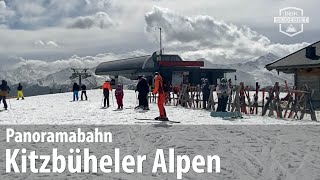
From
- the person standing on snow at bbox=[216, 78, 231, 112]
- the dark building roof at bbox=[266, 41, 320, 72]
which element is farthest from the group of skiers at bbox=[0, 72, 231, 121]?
the dark building roof at bbox=[266, 41, 320, 72]

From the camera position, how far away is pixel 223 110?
60.7 feet

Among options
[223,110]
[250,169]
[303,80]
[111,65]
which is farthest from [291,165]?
[111,65]

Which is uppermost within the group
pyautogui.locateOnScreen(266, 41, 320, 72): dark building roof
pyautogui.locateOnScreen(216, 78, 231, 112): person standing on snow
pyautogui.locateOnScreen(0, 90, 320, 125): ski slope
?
pyautogui.locateOnScreen(266, 41, 320, 72): dark building roof

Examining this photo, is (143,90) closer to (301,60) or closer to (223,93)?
(223,93)

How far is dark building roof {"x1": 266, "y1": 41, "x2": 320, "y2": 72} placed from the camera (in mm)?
24817

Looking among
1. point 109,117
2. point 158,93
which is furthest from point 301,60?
point 109,117

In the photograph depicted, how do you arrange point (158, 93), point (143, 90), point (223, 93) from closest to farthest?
point (158, 93) < point (223, 93) < point (143, 90)

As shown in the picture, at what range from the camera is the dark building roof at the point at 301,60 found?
24.8 meters

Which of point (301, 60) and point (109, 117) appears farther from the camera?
point (301, 60)

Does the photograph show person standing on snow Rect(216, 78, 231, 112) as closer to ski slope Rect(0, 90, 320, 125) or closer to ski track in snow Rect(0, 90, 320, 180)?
ski slope Rect(0, 90, 320, 125)

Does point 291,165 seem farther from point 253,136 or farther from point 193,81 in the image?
point 193,81

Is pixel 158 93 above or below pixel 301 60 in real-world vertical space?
below

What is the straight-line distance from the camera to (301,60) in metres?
26.1

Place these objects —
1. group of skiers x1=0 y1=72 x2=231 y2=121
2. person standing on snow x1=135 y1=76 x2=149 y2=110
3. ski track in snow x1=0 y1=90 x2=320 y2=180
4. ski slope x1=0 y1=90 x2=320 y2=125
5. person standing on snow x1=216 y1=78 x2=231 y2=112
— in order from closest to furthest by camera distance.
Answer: ski track in snow x1=0 y1=90 x2=320 y2=180, ski slope x1=0 y1=90 x2=320 y2=125, group of skiers x1=0 y1=72 x2=231 y2=121, person standing on snow x1=216 y1=78 x2=231 y2=112, person standing on snow x1=135 y1=76 x2=149 y2=110
